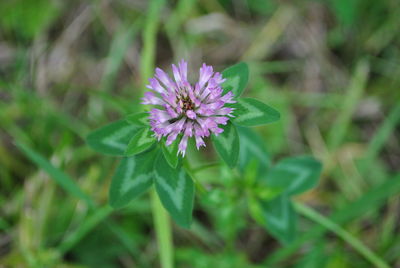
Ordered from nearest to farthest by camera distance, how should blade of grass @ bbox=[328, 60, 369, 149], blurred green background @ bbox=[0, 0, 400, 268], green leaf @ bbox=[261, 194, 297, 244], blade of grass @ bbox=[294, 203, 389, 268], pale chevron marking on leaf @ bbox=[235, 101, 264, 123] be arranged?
pale chevron marking on leaf @ bbox=[235, 101, 264, 123] < green leaf @ bbox=[261, 194, 297, 244] < blade of grass @ bbox=[294, 203, 389, 268] < blurred green background @ bbox=[0, 0, 400, 268] < blade of grass @ bbox=[328, 60, 369, 149]

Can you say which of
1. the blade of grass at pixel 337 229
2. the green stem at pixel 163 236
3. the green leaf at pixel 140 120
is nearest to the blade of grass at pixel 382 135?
the blade of grass at pixel 337 229

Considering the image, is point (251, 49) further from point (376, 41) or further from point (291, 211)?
point (291, 211)

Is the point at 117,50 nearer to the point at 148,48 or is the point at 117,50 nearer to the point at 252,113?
the point at 148,48

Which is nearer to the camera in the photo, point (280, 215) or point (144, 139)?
point (144, 139)

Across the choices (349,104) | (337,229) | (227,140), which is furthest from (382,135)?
(227,140)

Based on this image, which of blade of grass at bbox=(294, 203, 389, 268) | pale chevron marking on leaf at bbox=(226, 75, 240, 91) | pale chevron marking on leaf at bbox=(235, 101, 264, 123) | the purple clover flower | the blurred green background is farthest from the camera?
the blurred green background

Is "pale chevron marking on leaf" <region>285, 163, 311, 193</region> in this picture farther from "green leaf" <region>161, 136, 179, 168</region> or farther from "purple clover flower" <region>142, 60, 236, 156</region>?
"green leaf" <region>161, 136, 179, 168</region>

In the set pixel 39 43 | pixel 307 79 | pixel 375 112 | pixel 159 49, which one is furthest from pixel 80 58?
pixel 375 112

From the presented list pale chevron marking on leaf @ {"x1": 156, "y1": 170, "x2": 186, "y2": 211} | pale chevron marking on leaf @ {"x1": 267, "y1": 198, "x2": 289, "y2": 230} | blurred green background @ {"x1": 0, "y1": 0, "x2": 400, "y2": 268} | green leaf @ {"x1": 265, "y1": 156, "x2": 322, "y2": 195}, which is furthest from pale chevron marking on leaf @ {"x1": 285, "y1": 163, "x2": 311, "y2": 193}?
pale chevron marking on leaf @ {"x1": 156, "y1": 170, "x2": 186, "y2": 211}
